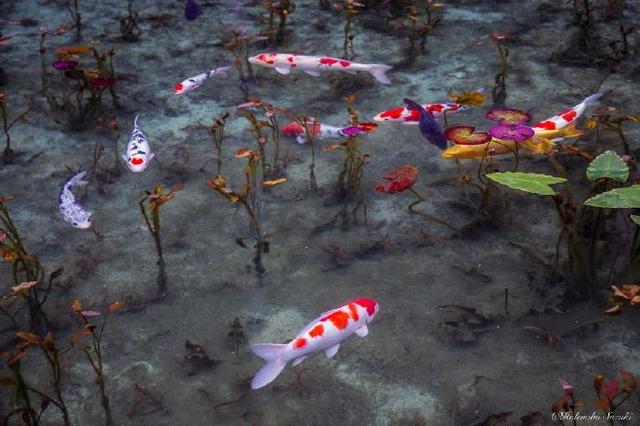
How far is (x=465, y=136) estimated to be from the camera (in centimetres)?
388

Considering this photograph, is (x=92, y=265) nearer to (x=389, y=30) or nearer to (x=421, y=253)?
(x=421, y=253)

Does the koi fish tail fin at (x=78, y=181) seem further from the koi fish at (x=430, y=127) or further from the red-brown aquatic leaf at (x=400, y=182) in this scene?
the koi fish at (x=430, y=127)

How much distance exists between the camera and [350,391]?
3.15 meters

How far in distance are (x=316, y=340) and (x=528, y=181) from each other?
55.5 inches

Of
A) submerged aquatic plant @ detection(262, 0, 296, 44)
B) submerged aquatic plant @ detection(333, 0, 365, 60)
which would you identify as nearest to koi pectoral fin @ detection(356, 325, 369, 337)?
submerged aquatic plant @ detection(333, 0, 365, 60)

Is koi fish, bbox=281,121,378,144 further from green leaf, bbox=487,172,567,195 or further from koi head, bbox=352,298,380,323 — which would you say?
koi head, bbox=352,298,380,323

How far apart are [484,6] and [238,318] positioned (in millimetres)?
5849

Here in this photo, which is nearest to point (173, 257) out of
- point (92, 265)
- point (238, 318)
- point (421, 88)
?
point (92, 265)

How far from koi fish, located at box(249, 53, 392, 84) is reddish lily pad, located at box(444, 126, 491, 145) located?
178 cm

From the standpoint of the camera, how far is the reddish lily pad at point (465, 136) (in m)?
3.81

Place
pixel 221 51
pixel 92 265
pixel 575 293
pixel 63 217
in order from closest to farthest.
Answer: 1. pixel 575 293
2. pixel 92 265
3. pixel 63 217
4. pixel 221 51

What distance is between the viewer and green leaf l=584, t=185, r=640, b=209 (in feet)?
9.98

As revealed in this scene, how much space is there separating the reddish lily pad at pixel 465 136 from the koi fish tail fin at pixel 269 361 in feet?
5.65

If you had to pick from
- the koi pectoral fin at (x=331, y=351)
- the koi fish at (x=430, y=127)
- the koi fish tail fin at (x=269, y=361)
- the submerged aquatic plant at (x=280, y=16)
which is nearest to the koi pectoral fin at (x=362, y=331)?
the koi pectoral fin at (x=331, y=351)
